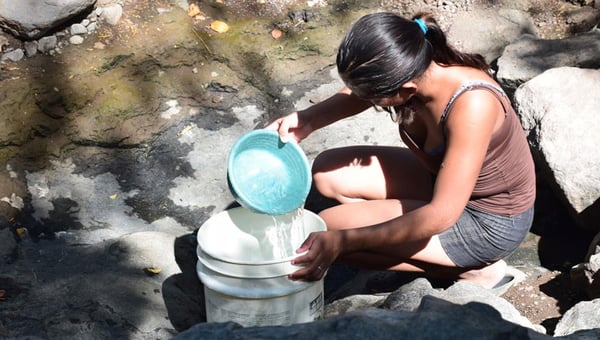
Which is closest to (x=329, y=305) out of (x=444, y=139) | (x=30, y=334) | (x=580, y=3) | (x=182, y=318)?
(x=182, y=318)

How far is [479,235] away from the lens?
3150mm

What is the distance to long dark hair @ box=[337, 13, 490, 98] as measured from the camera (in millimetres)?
2650

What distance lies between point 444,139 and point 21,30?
246cm

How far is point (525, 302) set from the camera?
3.35 m

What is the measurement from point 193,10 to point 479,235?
2346mm

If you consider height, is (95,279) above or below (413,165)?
below

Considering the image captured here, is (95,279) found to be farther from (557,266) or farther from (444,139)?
(557,266)

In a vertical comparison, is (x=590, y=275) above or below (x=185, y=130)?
above

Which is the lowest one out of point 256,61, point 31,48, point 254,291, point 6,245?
point 6,245

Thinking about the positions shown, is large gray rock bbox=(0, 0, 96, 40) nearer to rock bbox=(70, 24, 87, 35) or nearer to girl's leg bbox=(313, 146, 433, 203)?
rock bbox=(70, 24, 87, 35)

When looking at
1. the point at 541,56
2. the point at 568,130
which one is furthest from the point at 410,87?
the point at 541,56

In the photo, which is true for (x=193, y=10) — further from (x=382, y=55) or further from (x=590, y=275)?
(x=590, y=275)

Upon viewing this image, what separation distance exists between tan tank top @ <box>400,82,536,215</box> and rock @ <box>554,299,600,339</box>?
49cm

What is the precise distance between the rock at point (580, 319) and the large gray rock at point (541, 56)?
1.54 m
